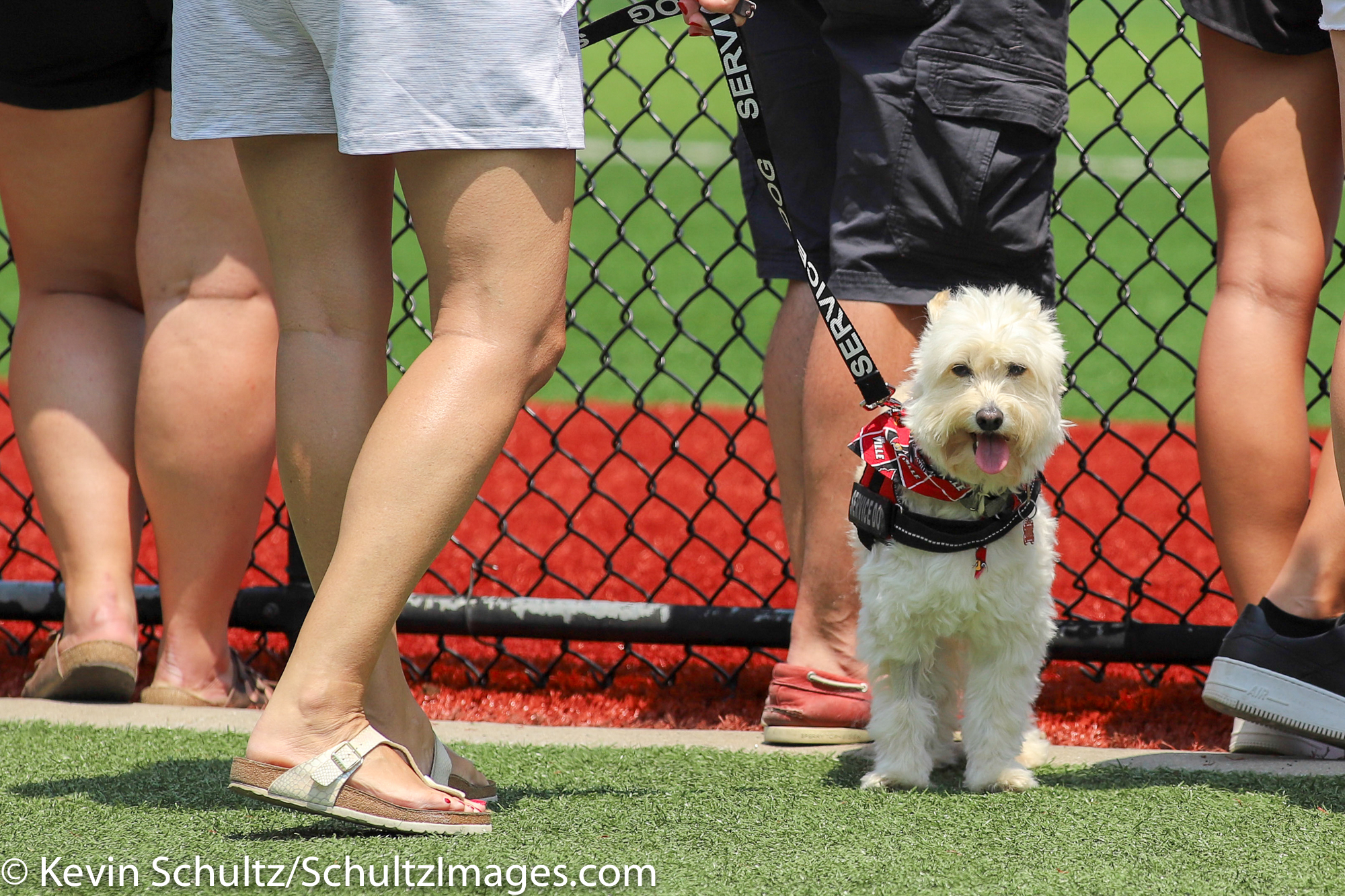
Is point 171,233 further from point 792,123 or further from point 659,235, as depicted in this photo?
point 659,235

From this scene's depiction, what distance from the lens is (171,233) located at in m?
2.56

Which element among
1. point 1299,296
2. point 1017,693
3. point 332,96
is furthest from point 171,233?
point 1299,296

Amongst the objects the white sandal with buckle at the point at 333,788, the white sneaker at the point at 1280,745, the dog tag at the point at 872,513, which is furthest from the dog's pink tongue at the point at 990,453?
the white sandal with buckle at the point at 333,788

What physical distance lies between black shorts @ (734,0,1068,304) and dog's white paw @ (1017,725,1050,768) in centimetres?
80

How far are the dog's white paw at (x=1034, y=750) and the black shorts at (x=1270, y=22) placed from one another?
1.24 meters

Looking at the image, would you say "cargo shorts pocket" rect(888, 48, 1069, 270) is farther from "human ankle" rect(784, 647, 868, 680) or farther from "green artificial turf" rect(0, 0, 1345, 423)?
"human ankle" rect(784, 647, 868, 680)

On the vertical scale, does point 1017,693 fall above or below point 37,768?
above

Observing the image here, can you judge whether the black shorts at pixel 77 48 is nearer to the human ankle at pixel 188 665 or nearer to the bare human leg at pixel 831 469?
the human ankle at pixel 188 665

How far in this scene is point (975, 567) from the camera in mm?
2092

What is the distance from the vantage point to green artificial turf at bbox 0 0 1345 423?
132 inches

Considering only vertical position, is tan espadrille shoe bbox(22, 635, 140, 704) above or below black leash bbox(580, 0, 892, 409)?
below

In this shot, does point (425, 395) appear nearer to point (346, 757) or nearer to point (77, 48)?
point (346, 757)

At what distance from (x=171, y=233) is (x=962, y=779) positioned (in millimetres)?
1774

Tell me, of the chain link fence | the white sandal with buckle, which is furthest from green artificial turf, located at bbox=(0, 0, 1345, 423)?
the white sandal with buckle
